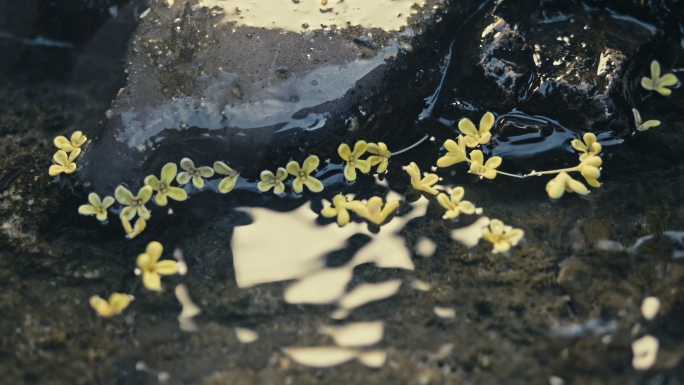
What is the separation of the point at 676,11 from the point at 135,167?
378cm

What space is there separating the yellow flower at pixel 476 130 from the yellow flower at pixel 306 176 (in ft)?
3.18

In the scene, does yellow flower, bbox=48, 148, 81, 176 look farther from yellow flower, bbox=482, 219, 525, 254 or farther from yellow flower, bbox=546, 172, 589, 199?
yellow flower, bbox=546, 172, 589, 199

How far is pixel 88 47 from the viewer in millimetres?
4004

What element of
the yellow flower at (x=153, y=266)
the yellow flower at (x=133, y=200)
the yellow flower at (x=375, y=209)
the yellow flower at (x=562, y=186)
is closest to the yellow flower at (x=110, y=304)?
the yellow flower at (x=153, y=266)

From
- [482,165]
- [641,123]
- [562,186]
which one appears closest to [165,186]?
[482,165]

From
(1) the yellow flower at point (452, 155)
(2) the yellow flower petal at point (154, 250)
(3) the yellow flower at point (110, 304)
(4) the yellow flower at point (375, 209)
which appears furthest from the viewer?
(1) the yellow flower at point (452, 155)

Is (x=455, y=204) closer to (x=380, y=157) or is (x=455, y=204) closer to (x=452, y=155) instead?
(x=452, y=155)

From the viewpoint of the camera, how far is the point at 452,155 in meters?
3.23

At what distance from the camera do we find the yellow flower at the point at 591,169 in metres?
3.03

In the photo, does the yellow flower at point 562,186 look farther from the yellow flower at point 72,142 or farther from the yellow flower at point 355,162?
the yellow flower at point 72,142

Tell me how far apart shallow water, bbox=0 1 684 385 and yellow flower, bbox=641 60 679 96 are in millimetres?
69

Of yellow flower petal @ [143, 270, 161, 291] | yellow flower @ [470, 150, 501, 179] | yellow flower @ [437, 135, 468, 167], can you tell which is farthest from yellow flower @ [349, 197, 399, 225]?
yellow flower petal @ [143, 270, 161, 291]

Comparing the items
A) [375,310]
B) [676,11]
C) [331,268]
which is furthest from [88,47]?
[676,11]

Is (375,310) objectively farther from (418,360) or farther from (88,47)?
(88,47)
